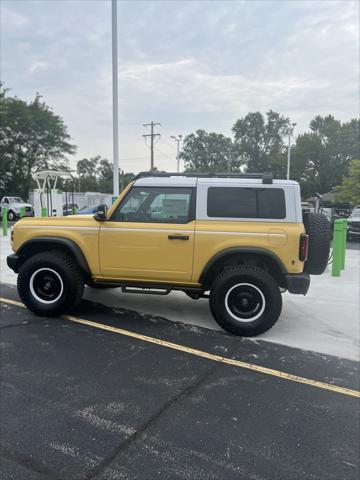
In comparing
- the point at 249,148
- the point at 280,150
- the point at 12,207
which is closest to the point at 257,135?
the point at 249,148

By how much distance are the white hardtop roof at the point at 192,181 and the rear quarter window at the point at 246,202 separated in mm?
83

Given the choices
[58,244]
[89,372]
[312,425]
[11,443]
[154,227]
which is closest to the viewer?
[11,443]

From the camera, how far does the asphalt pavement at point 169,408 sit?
2.43 meters

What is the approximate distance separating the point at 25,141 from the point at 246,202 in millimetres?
40800

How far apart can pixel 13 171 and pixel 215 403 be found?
41328 millimetres

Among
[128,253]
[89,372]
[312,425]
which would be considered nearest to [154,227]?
[128,253]

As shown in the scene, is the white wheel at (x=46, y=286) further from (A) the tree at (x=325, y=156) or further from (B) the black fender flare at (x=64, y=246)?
(A) the tree at (x=325, y=156)

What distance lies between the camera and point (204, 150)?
316 ft

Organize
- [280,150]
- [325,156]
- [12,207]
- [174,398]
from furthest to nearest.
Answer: [280,150] → [325,156] → [12,207] → [174,398]

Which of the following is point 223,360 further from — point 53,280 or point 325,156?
point 325,156

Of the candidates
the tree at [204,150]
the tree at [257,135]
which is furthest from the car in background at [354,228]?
the tree at [204,150]

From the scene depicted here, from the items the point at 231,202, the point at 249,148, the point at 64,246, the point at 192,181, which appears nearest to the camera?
the point at 231,202

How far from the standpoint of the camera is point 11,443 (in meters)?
2.58

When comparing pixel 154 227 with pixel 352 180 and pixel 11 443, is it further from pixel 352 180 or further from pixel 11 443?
pixel 352 180
